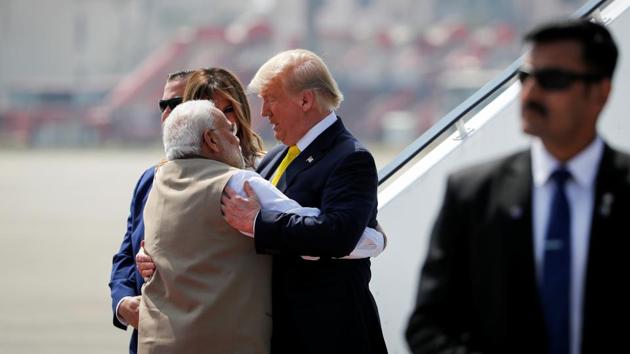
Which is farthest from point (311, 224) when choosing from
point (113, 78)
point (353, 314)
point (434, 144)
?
point (113, 78)

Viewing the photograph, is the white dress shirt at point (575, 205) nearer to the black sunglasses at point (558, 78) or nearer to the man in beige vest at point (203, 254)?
the black sunglasses at point (558, 78)

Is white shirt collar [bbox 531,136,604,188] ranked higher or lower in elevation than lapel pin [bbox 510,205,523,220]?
higher

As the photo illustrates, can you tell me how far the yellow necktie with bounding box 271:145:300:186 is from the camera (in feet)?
11.5

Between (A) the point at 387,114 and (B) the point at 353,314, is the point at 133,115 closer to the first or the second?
(A) the point at 387,114

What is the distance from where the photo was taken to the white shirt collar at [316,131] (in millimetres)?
3445

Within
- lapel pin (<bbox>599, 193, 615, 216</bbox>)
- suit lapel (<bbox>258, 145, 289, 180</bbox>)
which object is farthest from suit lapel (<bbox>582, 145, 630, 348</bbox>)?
suit lapel (<bbox>258, 145, 289, 180</bbox>)

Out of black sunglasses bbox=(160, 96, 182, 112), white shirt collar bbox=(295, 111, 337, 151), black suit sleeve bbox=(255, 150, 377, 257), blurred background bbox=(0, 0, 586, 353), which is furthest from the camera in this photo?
blurred background bbox=(0, 0, 586, 353)

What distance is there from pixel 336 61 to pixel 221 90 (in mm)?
74184

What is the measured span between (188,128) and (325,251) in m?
0.53

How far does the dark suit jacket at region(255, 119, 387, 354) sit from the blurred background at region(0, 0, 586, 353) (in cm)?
2506

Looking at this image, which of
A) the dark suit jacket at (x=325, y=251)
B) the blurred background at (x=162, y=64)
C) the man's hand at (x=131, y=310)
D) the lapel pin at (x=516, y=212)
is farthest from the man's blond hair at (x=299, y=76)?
the blurred background at (x=162, y=64)

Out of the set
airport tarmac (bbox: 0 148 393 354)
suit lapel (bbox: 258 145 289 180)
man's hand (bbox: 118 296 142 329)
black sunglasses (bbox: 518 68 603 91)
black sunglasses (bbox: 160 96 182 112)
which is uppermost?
black sunglasses (bbox: 160 96 182 112)

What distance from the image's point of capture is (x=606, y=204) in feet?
6.91

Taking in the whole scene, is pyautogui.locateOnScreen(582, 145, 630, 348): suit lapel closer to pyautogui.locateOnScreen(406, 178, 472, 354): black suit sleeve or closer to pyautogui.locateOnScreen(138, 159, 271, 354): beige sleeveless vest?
pyautogui.locateOnScreen(406, 178, 472, 354): black suit sleeve
